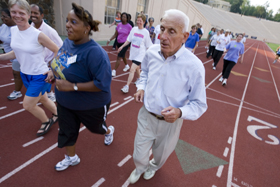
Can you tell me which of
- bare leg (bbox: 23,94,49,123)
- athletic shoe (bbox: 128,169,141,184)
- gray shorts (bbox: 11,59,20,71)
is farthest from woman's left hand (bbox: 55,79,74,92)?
gray shorts (bbox: 11,59,20,71)

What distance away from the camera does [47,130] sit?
314 cm

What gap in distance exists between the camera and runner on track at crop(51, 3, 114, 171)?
172 centimetres

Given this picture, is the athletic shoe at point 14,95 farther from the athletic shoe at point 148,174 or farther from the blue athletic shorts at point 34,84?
the athletic shoe at point 148,174

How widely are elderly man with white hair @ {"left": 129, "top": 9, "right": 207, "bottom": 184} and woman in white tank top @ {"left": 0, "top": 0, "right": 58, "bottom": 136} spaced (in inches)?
54.5

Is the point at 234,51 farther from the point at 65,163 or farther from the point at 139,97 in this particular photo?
the point at 65,163

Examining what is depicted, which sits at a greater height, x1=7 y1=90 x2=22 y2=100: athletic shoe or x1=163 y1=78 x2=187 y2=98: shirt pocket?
x1=163 y1=78 x2=187 y2=98: shirt pocket

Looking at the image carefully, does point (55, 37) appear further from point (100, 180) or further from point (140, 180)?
point (140, 180)

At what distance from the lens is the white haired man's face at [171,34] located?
Answer: 1532 millimetres

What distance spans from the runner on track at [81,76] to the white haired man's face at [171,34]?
2.18 ft

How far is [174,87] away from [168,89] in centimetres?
7

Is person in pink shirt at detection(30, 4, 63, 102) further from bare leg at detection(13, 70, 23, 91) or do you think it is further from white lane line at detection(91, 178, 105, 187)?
white lane line at detection(91, 178, 105, 187)

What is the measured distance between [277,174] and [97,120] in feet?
11.5

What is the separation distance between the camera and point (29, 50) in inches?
94.4

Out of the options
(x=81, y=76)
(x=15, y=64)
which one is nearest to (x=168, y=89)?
(x=81, y=76)
